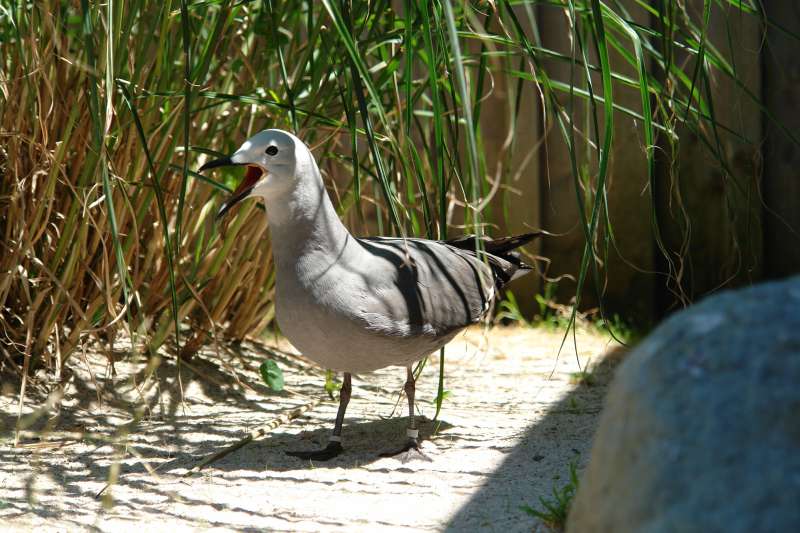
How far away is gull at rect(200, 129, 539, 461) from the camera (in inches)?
98.3

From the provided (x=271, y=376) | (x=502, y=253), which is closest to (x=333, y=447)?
(x=271, y=376)

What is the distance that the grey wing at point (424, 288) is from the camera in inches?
101

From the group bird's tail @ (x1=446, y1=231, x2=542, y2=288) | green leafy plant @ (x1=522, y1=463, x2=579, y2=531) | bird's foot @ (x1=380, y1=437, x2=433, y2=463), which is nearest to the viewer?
green leafy plant @ (x1=522, y1=463, x2=579, y2=531)

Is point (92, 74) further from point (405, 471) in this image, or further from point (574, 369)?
point (574, 369)

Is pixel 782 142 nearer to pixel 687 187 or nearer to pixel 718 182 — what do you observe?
pixel 718 182

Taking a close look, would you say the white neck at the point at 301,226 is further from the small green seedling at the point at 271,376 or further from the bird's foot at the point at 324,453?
the small green seedling at the point at 271,376

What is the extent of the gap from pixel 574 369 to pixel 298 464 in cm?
144

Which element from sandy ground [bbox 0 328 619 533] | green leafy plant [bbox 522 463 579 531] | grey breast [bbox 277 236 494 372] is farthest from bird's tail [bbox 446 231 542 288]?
green leafy plant [bbox 522 463 579 531]

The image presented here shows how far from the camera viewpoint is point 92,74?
1.98 m

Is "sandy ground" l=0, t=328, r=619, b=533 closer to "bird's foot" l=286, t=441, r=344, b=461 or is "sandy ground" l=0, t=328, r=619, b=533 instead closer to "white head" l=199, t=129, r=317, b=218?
"bird's foot" l=286, t=441, r=344, b=461

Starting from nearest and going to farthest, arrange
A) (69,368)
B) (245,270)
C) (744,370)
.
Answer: (744,370), (69,368), (245,270)

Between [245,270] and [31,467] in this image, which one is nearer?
[31,467]

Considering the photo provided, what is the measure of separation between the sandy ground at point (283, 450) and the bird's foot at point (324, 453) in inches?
1.1

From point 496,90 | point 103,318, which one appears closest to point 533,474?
point 103,318
